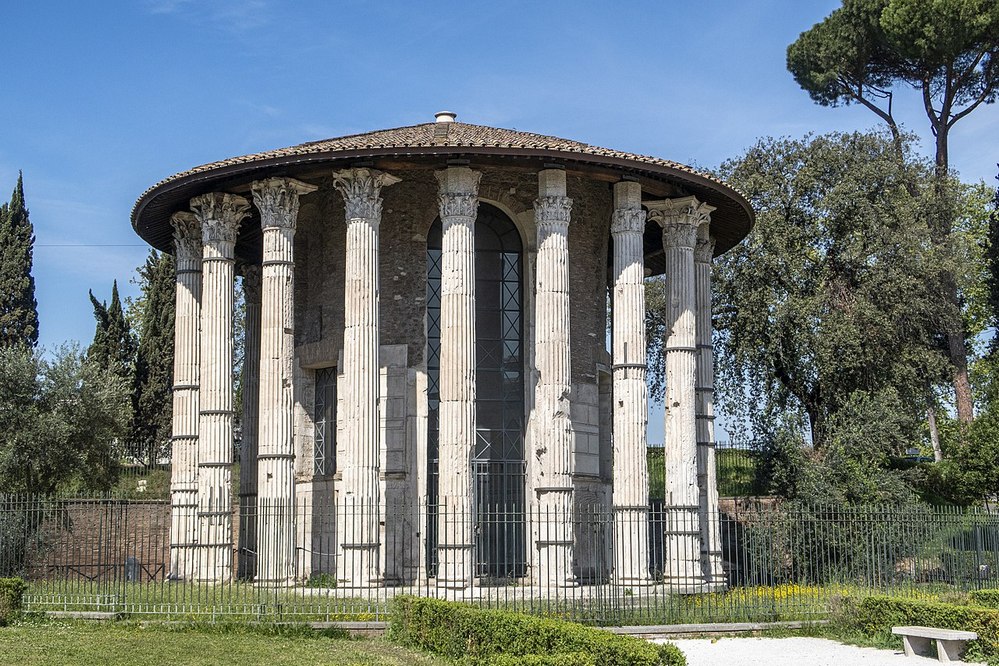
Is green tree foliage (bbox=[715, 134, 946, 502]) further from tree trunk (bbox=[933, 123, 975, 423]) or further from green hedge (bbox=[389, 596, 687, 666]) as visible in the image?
green hedge (bbox=[389, 596, 687, 666])

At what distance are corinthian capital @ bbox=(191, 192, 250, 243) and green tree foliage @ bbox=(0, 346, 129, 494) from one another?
7700mm

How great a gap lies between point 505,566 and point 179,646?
534 centimetres

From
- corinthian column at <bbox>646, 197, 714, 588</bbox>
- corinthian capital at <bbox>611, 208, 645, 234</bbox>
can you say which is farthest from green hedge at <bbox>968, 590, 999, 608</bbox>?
corinthian capital at <bbox>611, 208, 645, 234</bbox>

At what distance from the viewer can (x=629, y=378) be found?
20.8 meters

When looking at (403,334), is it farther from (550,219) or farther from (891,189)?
(891,189)

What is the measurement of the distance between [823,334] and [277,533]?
53.1ft

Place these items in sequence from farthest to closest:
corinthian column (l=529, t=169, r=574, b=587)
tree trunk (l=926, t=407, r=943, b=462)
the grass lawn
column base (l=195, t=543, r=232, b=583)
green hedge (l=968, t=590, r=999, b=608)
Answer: tree trunk (l=926, t=407, r=943, b=462) → column base (l=195, t=543, r=232, b=583) → corinthian column (l=529, t=169, r=574, b=587) → green hedge (l=968, t=590, r=999, b=608) → the grass lawn

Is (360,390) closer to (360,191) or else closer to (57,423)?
(360,191)

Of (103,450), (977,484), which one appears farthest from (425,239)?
(977,484)

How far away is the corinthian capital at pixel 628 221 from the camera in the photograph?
21203 mm

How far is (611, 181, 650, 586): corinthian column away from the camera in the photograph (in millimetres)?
20438

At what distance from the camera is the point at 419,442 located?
21219 millimetres

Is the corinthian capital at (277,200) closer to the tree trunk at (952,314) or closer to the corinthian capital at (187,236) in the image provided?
the corinthian capital at (187,236)

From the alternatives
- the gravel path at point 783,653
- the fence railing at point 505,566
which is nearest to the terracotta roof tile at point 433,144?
the fence railing at point 505,566
